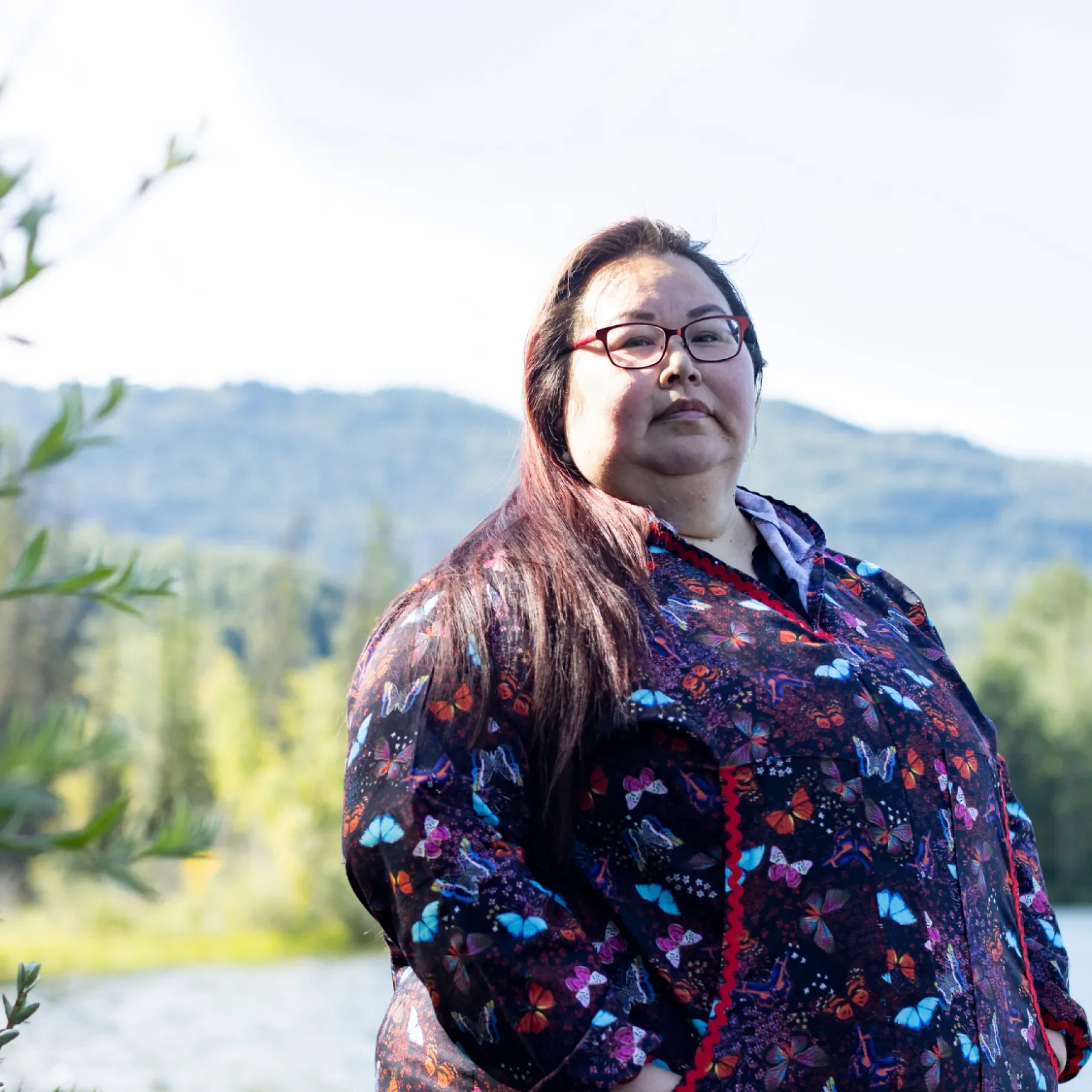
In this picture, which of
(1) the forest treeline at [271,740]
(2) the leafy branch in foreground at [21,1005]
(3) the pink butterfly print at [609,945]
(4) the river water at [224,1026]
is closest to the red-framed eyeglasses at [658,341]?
(3) the pink butterfly print at [609,945]

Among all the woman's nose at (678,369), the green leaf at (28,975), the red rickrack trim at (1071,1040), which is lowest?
the red rickrack trim at (1071,1040)

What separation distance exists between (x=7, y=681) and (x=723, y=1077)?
104 centimetres

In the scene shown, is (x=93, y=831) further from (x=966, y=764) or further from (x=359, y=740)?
(x=966, y=764)

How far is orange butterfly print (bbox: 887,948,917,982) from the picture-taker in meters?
1.67

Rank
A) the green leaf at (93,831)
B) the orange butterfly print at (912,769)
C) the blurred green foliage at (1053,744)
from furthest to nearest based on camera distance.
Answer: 1. the blurred green foliage at (1053,744)
2. the orange butterfly print at (912,769)
3. the green leaf at (93,831)

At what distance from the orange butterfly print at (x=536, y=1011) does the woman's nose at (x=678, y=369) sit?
95 cm

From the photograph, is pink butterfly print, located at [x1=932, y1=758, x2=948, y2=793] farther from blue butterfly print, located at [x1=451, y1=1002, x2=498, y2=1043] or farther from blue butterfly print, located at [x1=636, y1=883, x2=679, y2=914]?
blue butterfly print, located at [x1=451, y1=1002, x2=498, y2=1043]

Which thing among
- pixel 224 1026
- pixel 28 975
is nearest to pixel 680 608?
pixel 28 975

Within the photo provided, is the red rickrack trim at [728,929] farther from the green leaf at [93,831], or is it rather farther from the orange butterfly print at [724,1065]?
the green leaf at [93,831]

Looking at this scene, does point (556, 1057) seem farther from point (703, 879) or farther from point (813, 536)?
point (813, 536)

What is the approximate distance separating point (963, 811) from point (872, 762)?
215mm

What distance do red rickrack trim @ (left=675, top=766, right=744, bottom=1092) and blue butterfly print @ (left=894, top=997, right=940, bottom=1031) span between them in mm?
217

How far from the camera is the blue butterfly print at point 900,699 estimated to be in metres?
1.87

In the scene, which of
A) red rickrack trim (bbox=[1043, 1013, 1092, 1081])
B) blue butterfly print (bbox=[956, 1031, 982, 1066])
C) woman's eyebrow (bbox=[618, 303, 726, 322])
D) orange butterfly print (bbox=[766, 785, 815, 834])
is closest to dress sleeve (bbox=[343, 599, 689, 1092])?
orange butterfly print (bbox=[766, 785, 815, 834])
